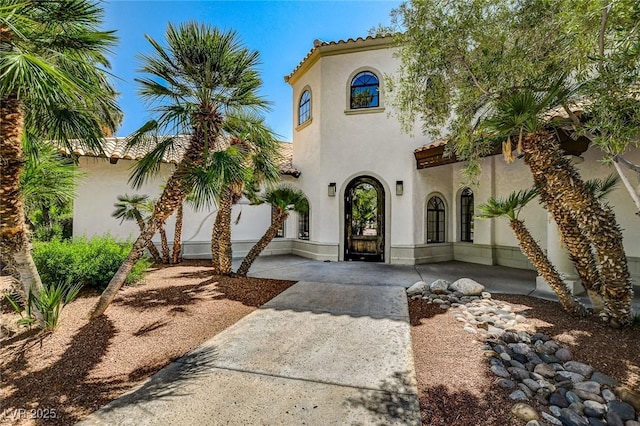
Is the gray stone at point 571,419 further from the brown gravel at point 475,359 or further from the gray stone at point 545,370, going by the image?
the gray stone at point 545,370

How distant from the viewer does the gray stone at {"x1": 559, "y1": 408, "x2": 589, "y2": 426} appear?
2803mm

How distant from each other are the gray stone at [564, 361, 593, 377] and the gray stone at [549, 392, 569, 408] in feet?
2.49

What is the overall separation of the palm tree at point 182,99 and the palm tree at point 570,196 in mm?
5222

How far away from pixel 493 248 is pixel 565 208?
728cm

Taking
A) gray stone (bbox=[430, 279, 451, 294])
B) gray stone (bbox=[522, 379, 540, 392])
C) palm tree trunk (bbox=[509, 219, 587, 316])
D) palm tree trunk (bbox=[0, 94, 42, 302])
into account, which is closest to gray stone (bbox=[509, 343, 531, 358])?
gray stone (bbox=[522, 379, 540, 392])

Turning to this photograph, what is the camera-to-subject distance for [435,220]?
41.4 ft

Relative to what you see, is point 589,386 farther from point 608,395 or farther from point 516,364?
point 516,364

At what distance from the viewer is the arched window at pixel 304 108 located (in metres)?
13.5

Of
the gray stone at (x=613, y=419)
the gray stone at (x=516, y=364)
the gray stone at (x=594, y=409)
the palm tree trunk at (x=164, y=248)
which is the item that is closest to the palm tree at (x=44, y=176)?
the palm tree trunk at (x=164, y=248)

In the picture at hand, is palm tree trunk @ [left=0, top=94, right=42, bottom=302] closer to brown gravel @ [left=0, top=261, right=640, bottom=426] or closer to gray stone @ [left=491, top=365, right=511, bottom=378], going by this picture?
brown gravel @ [left=0, top=261, right=640, bottom=426]

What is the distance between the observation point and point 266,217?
1423 cm

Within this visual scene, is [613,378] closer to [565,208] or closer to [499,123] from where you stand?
[565,208]

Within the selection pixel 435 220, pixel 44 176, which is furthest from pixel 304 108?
pixel 44 176

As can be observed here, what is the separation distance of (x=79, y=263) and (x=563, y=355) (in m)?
9.65
